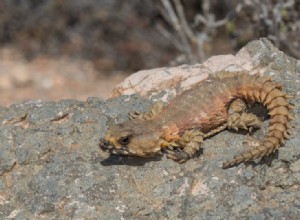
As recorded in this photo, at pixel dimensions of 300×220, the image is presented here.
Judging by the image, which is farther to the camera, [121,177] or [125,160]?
[125,160]

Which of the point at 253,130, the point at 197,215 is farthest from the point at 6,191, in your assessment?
the point at 253,130

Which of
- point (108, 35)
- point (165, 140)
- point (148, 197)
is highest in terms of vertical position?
point (108, 35)

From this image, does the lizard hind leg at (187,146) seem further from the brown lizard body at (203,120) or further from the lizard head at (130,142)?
the lizard head at (130,142)

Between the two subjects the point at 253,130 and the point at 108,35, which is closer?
the point at 253,130

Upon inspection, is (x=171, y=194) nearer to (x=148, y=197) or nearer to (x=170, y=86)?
(x=148, y=197)

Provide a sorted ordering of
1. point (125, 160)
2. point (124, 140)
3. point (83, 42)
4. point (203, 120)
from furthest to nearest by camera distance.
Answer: point (83, 42), point (203, 120), point (125, 160), point (124, 140)

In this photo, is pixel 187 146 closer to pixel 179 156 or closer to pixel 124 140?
pixel 179 156

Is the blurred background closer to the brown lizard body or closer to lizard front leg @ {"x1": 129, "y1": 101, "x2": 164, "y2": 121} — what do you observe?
lizard front leg @ {"x1": 129, "y1": 101, "x2": 164, "y2": 121}

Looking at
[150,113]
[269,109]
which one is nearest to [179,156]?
[150,113]
